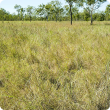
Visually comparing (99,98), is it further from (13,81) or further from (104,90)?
(13,81)

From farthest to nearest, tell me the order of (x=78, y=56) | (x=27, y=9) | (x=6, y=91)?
(x=27, y=9) → (x=78, y=56) → (x=6, y=91)

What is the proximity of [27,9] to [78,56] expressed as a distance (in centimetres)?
5942

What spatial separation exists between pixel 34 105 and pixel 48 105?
174 millimetres

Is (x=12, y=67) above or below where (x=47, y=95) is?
above

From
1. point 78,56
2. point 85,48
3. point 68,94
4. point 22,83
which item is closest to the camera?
point 68,94

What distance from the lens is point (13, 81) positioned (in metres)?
1.61

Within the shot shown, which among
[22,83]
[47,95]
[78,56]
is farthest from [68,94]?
[78,56]

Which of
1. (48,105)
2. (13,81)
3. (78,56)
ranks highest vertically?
(78,56)

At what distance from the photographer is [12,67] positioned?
1.96 meters

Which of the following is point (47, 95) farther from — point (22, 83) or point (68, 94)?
point (22, 83)

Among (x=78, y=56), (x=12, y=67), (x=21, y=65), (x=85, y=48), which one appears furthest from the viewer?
(x=85, y=48)

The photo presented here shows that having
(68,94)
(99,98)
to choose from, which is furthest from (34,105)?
(99,98)

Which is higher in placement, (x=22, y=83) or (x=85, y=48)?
(x=85, y=48)

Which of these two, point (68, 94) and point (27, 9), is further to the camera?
point (27, 9)
